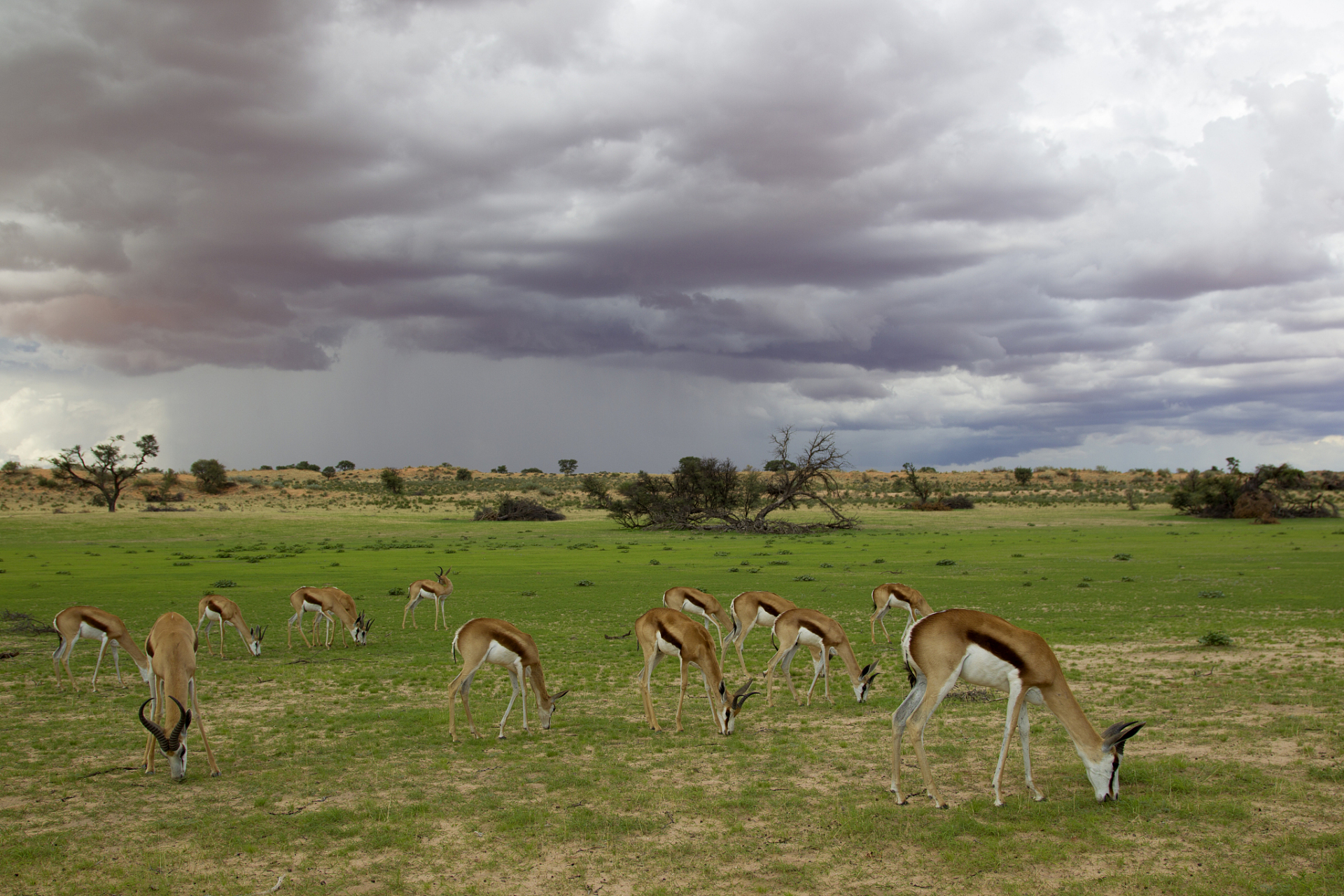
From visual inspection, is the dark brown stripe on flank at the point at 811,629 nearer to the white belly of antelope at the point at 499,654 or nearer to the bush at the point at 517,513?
the white belly of antelope at the point at 499,654

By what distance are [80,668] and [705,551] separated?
Result: 30647mm

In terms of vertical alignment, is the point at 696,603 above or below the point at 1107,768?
above

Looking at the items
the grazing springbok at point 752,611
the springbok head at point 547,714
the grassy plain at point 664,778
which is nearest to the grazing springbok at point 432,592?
the grassy plain at point 664,778

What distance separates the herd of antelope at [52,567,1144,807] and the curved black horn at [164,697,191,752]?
0.05ft

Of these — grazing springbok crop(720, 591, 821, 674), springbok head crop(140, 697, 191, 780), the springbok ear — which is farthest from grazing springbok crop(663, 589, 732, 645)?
springbok head crop(140, 697, 191, 780)

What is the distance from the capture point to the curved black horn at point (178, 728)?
344 inches

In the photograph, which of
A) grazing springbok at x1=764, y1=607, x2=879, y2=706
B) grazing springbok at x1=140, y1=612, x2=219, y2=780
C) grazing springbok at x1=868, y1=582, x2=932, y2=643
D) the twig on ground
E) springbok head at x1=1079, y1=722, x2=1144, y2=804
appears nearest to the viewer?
springbok head at x1=1079, y1=722, x2=1144, y2=804

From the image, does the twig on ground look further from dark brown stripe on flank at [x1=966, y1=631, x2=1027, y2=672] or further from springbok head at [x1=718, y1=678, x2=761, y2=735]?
dark brown stripe on flank at [x1=966, y1=631, x2=1027, y2=672]

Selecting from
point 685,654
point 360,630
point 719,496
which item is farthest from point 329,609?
point 719,496

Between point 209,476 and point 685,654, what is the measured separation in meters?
111

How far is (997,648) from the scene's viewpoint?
26.0 feet

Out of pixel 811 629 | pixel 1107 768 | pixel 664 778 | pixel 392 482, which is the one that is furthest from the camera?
pixel 392 482

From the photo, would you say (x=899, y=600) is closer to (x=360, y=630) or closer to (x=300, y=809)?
(x=360, y=630)

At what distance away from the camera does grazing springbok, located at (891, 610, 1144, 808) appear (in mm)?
7785
